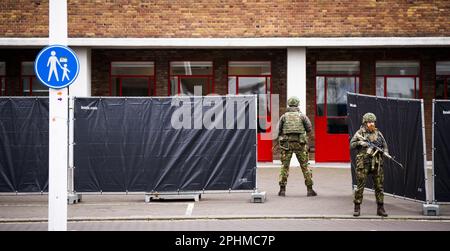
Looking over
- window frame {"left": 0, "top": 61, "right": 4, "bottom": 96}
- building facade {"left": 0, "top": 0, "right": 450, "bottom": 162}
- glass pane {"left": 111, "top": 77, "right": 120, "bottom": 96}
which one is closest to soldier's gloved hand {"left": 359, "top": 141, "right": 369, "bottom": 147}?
building facade {"left": 0, "top": 0, "right": 450, "bottom": 162}

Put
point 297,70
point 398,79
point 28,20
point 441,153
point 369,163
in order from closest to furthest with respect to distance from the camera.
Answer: point 369,163 → point 441,153 → point 28,20 → point 297,70 → point 398,79

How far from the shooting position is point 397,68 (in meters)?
22.5

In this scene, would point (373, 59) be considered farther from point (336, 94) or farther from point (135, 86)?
point (135, 86)

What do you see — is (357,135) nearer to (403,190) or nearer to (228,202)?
(403,190)

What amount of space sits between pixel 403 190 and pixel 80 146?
6.36 m

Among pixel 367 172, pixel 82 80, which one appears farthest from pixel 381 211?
pixel 82 80

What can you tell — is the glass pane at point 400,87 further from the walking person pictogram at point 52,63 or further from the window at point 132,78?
the walking person pictogram at point 52,63

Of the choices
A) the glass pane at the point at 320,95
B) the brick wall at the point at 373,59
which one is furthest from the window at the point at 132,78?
the glass pane at the point at 320,95

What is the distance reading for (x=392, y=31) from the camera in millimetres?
21109

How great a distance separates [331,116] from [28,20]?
399 inches

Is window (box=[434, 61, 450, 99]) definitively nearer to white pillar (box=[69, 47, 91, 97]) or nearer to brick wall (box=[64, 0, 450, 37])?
brick wall (box=[64, 0, 450, 37])

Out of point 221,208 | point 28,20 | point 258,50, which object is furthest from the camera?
point 258,50

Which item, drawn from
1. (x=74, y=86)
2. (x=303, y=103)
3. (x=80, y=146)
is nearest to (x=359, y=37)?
(x=303, y=103)

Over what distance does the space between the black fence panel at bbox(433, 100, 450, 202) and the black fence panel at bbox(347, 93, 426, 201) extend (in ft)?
0.87
